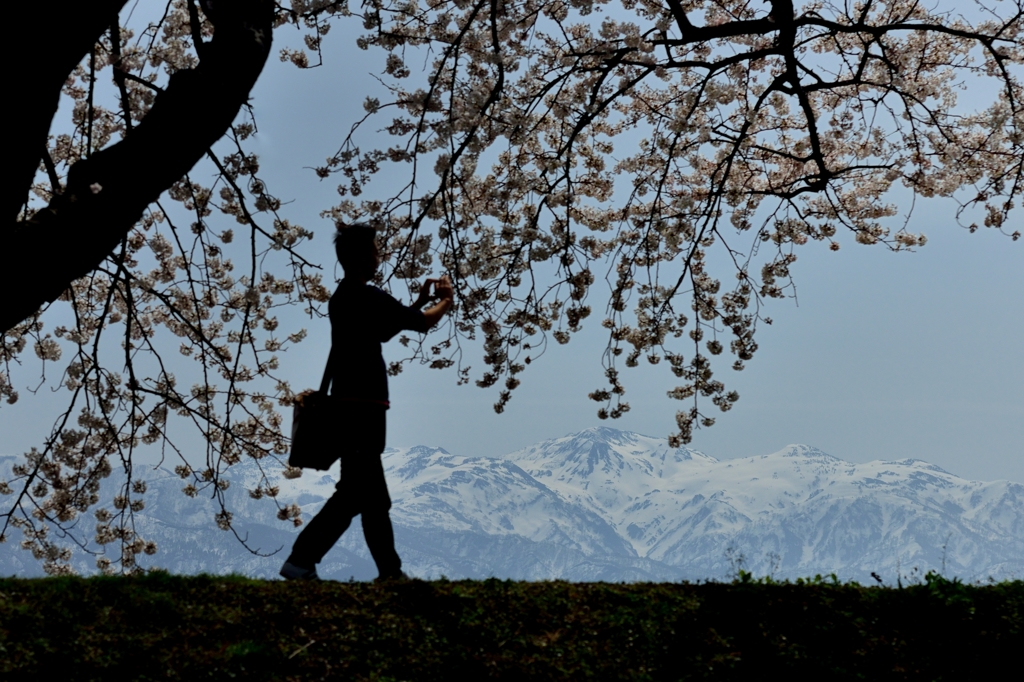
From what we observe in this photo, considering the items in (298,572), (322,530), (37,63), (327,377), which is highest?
(37,63)

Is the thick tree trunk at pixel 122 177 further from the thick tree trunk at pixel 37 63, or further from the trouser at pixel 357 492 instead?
the trouser at pixel 357 492

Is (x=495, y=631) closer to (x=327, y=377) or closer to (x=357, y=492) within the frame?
(x=357, y=492)

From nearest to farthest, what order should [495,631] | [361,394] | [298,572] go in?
[495,631] → [361,394] → [298,572]

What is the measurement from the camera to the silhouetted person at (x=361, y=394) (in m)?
5.80

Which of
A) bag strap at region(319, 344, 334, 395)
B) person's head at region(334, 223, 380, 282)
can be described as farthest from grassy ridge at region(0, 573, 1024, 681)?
person's head at region(334, 223, 380, 282)

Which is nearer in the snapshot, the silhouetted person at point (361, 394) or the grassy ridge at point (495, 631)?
the grassy ridge at point (495, 631)

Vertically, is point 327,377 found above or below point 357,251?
below

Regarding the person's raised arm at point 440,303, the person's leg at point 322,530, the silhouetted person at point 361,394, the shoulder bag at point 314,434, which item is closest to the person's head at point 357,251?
the silhouetted person at point 361,394

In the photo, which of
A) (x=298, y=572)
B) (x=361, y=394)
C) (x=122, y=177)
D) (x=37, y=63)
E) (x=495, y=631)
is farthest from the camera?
(x=298, y=572)

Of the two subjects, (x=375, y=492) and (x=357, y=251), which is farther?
(x=357, y=251)

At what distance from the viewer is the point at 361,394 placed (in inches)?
229

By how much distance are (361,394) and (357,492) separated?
28.2 inches

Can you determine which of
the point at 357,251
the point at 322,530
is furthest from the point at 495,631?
the point at 357,251

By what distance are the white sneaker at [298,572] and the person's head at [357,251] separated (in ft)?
7.26
